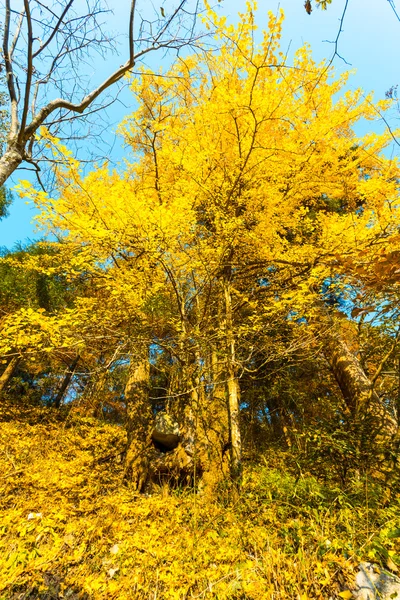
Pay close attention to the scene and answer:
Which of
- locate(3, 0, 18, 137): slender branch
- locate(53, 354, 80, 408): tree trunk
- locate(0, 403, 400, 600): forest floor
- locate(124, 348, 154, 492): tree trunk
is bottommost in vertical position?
locate(0, 403, 400, 600): forest floor

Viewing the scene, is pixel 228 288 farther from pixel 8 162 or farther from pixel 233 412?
pixel 8 162

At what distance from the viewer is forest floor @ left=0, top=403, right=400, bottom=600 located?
2.06 metres

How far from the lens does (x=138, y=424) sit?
196 inches

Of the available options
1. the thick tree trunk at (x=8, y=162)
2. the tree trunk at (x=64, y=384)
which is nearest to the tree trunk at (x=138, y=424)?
the tree trunk at (x=64, y=384)

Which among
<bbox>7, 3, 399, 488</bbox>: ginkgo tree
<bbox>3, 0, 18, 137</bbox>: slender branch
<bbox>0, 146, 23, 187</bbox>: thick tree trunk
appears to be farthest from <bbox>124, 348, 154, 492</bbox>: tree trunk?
<bbox>3, 0, 18, 137</bbox>: slender branch

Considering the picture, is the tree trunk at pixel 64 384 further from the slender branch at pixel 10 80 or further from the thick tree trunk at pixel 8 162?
the slender branch at pixel 10 80

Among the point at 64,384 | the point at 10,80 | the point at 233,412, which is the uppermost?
the point at 10,80

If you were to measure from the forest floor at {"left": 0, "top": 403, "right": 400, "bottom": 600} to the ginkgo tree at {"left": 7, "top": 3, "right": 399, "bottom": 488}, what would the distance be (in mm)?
751

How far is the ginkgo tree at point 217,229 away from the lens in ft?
12.5

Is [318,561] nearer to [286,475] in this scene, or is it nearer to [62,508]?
[286,475]

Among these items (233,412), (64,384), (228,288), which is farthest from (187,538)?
(64,384)

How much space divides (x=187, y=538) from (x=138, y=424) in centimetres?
243

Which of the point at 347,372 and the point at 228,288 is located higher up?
the point at 228,288

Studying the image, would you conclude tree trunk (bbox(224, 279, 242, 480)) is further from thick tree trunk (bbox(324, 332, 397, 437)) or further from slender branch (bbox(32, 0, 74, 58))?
slender branch (bbox(32, 0, 74, 58))
